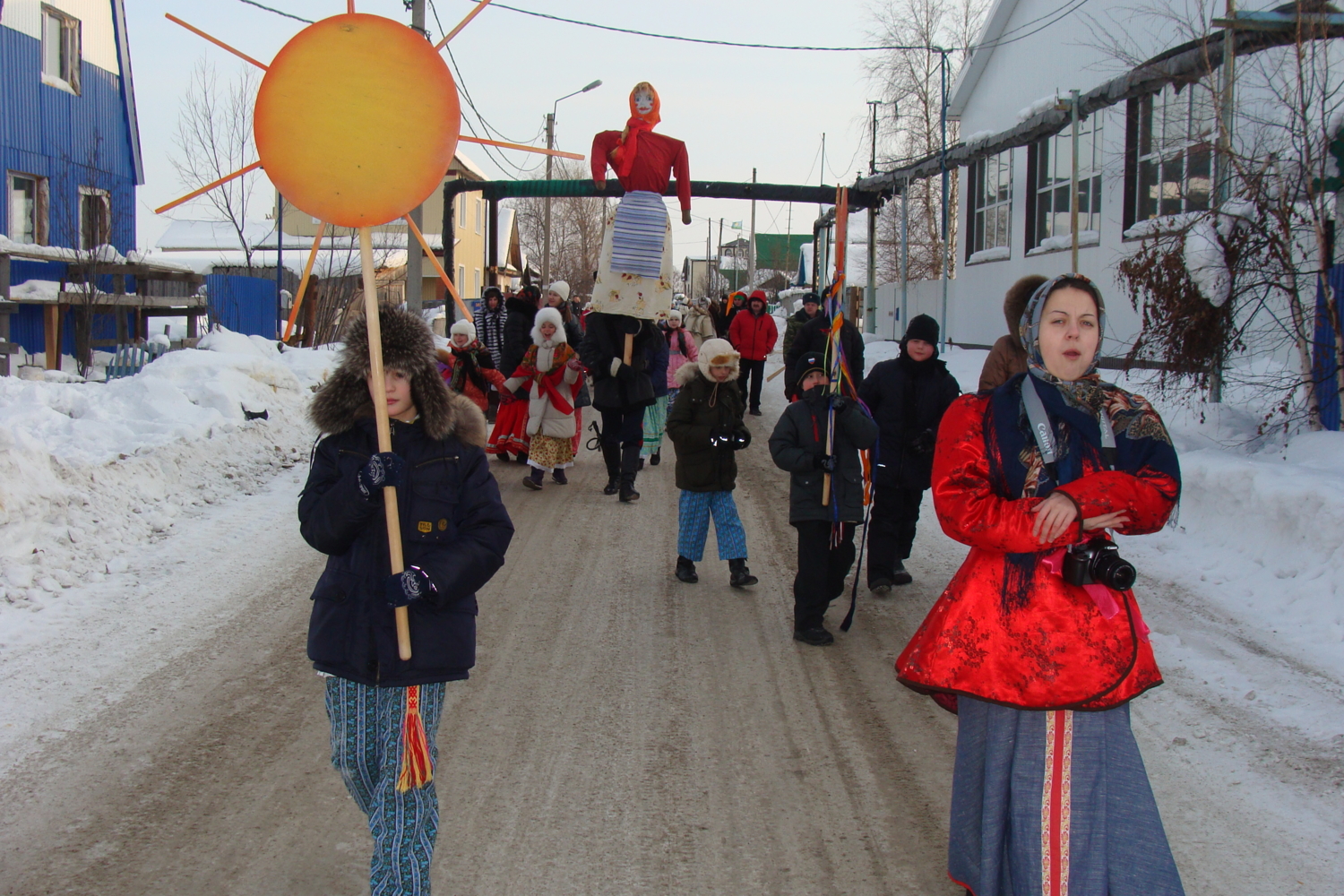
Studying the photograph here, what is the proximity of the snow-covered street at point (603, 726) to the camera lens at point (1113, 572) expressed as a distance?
1.27m

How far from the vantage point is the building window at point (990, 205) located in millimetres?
20438

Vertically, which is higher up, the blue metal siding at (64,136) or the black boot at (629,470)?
the blue metal siding at (64,136)

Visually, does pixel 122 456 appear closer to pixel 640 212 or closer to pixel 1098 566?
pixel 640 212

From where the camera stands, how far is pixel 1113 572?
2.47m

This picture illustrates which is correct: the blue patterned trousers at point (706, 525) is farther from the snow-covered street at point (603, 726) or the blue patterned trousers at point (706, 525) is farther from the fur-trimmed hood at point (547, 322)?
the fur-trimmed hood at point (547, 322)

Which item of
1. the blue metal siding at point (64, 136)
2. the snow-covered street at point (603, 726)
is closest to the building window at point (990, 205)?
the snow-covered street at point (603, 726)

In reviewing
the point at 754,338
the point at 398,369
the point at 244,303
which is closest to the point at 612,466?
the point at 754,338

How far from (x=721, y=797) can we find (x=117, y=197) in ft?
73.8

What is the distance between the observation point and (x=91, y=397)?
9.28 metres

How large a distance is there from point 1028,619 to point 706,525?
4.21 m

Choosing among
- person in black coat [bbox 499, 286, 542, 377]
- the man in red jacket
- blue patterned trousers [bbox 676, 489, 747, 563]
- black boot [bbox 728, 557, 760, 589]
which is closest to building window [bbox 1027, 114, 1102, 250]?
the man in red jacket

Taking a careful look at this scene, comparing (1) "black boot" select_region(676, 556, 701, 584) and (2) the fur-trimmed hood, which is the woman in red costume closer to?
(2) the fur-trimmed hood

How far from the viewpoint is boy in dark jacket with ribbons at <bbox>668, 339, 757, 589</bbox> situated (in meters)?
6.55

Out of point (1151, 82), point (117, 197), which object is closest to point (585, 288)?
point (117, 197)
